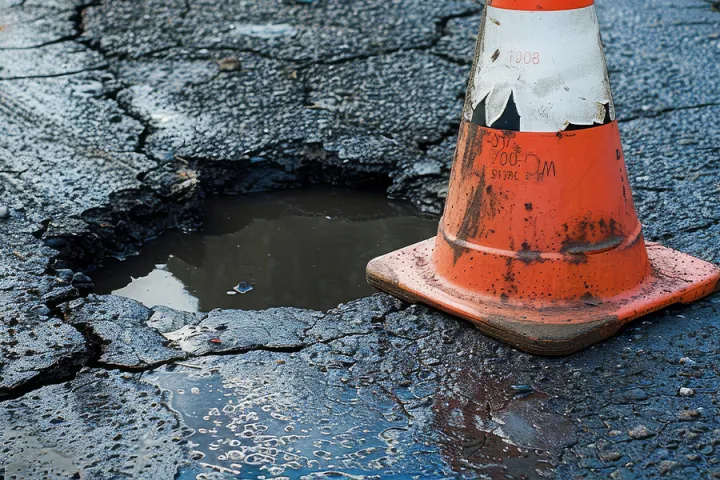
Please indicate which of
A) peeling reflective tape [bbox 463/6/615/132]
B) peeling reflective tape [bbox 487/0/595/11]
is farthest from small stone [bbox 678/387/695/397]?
peeling reflective tape [bbox 487/0/595/11]

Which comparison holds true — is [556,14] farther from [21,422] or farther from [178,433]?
[21,422]

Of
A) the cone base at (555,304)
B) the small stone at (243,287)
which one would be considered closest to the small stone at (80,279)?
the small stone at (243,287)

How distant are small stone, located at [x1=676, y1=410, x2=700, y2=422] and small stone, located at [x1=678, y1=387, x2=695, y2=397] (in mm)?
60

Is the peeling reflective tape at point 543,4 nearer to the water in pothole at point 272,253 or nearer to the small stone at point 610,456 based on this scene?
the water in pothole at point 272,253

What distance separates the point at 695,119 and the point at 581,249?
1.56 metres

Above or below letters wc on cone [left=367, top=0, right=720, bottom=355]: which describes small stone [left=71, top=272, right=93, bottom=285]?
below

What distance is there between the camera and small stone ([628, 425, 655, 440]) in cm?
168

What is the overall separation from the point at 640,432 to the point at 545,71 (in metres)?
0.86

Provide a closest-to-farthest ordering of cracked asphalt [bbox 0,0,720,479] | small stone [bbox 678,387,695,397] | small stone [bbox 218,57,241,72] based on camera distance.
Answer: cracked asphalt [bbox 0,0,720,479] < small stone [bbox 678,387,695,397] < small stone [bbox 218,57,241,72]

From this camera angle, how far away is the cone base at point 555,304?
195 cm

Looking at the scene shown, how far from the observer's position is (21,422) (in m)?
1.78

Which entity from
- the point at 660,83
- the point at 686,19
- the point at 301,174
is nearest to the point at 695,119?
the point at 660,83

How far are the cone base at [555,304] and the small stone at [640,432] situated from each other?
0.94ft

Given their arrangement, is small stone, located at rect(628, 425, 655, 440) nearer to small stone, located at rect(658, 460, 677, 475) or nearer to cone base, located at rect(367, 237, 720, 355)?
small stone, located at rect(658, 460, 677, 475)
